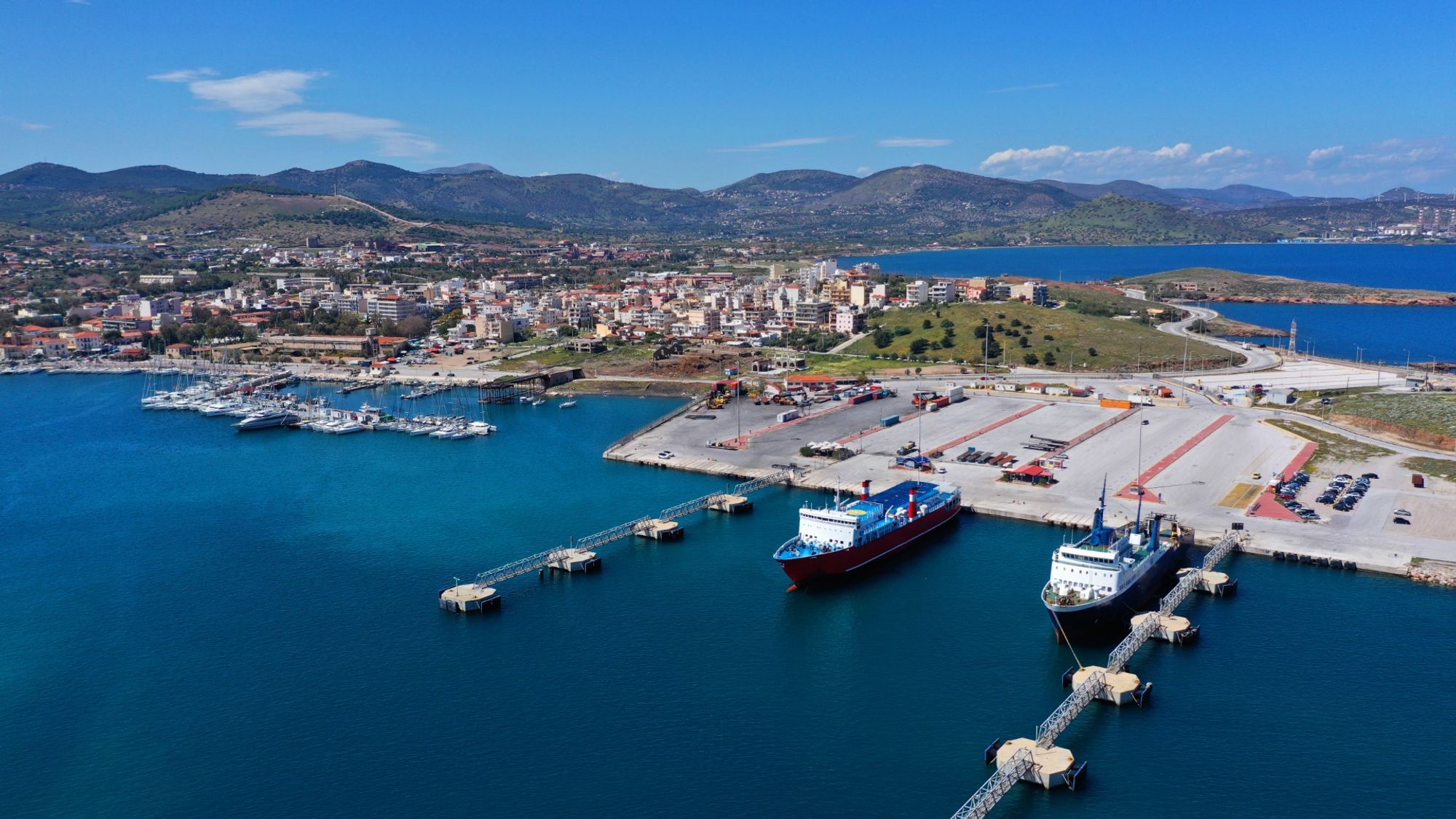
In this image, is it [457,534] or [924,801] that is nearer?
[924,801]

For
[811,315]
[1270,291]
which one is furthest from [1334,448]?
[1270,291]

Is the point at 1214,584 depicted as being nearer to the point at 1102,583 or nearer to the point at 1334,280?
the point at 1102,583

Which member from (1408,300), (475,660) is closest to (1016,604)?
(475,660)

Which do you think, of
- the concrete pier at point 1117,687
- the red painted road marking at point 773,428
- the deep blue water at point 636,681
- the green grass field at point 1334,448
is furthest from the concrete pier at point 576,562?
the green grass field at point 1334,448

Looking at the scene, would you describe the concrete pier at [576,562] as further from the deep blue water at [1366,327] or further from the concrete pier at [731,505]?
the deep blue water at [1366,327]

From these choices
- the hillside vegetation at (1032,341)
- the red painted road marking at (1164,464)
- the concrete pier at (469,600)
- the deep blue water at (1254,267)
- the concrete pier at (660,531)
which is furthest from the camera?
the deep blue water at (1254,267)

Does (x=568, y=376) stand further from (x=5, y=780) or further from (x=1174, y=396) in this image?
(x=5, y=780)
